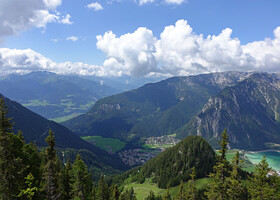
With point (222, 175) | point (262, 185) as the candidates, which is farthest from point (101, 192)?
point (262, 185)

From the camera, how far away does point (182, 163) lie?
527 ft

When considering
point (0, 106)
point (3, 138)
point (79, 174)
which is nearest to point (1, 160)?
point (3, 138)

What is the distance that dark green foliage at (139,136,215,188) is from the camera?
475 feet

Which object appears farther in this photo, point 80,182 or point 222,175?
point 80,182

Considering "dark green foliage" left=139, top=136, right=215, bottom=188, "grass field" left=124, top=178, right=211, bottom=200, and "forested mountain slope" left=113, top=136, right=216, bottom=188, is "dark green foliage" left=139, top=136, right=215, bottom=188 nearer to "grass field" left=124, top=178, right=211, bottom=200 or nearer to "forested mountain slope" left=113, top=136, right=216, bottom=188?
"forested mountain slope" left=113, top=136, right=216, bottom=188

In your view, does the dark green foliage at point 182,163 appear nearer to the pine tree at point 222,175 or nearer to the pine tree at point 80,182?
the pine tree at point 80,182

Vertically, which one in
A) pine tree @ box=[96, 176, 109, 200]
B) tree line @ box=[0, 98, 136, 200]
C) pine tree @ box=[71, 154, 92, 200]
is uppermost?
A: tree line @ box=[0, 98, 136, 200]

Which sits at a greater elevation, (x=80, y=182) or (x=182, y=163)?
(x=80, y=182)

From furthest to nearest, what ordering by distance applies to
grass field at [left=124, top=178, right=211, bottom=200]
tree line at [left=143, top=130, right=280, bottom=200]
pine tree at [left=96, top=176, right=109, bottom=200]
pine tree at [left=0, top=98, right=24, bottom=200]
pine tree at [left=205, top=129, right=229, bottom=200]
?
1. grass field at [left=124, top=178, right=211, bottom=200]
2. pine tree at [left=96, top=176, right=109, bottom=200]
3. pine tree at [left=205, top=129, right=229, bottom=200]
4. tree line at [left=143, top=130, right=280, bottom=200]
5. pine tree at [left=0, top=98, right=24, bottom=200]

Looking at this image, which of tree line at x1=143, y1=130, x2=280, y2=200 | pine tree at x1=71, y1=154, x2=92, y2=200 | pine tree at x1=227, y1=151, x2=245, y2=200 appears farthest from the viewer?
pine tree at x1=71, y1=154, x2=92, y2=200

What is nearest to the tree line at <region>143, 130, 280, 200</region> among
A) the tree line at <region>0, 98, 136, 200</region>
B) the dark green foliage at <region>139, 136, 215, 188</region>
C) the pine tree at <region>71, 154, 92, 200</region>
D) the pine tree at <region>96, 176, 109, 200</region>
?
the pine tree at <region>71, 154, 92, 200</region>

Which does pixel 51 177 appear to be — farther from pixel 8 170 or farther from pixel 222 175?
pixel 222 175

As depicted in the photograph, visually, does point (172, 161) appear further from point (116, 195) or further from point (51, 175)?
point (51, 175)

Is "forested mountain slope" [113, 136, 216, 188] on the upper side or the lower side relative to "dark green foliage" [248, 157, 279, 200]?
lower
